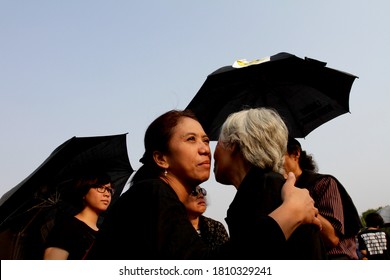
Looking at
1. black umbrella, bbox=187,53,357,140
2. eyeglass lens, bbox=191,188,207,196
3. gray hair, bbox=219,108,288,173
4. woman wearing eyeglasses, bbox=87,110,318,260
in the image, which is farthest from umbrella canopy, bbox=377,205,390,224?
woman wearing eyeglasses, bbox=87,110,318,260

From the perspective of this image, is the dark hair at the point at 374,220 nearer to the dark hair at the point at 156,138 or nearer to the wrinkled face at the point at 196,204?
the wrinkled face at the point at 196,204

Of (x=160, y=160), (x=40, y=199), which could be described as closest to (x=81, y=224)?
(x=40, y=199)

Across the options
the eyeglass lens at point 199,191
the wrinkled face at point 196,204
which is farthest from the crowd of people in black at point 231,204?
the eyeglass lens at point 199,191

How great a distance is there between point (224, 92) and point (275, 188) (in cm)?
323

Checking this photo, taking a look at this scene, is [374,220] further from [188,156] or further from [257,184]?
[257,184]

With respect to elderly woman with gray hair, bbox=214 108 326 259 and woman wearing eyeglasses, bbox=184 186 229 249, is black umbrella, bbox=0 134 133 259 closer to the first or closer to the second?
woman wearing eyeglasses, bbox=184 186 229 249

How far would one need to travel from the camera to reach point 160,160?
9.92ft

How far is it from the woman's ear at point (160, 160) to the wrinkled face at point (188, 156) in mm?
21

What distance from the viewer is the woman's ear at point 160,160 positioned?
300 centimetres

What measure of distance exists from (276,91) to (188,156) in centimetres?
306

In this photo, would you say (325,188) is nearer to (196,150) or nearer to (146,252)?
(196,150)

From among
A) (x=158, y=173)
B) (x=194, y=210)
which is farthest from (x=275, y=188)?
(x=194, y=210)

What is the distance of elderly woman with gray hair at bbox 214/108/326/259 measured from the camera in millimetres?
2281
